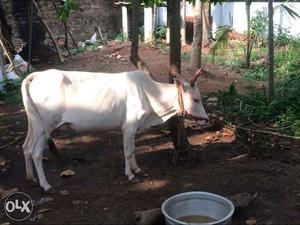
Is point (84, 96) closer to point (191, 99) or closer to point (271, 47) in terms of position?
point (191, 99)

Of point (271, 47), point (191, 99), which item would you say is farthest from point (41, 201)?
point (271, 47)

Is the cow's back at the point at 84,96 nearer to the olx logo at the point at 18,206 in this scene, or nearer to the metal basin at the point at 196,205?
the olx logo at the point at 18,206

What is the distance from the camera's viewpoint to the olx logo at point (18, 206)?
14.9 feet

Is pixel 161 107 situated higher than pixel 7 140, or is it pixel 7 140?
pixel 161 107

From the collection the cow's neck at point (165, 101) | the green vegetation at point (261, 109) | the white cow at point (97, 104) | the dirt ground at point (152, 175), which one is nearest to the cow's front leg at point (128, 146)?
the white cow at point (97, 104)

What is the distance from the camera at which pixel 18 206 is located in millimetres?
4680

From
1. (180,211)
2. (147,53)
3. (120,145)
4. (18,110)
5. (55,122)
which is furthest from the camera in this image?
(147,53)

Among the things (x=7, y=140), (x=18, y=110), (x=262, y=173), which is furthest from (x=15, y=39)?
(x=262, y=173)

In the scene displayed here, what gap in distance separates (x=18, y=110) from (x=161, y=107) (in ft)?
12.1

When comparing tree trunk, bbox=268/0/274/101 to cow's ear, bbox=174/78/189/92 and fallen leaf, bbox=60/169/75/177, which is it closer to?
cow's ear, bbox=174/78/189/92

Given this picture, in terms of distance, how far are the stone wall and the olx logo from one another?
27.2ft

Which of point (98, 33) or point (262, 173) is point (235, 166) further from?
point (98, 33)

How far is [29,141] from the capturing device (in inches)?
204

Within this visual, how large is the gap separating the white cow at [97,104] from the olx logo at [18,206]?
27 cm
